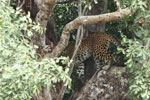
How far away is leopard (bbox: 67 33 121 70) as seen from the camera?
768 centimetres

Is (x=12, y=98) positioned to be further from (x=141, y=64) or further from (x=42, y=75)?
(x=141, y=64)

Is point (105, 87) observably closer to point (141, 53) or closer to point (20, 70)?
point (141, 53)

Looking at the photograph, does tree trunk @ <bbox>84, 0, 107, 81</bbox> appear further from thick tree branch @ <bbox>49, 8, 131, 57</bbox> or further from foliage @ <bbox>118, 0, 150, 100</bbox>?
foliage @ <bbox>118, 0, 150, 100</bbox>

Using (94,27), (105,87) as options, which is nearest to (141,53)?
(105,87)

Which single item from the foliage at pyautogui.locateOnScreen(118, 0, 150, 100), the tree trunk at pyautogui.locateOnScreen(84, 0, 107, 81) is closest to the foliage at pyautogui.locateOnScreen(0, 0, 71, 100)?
the foliage at pyautogui.locateOnScreen(118, 0, 150, 100)

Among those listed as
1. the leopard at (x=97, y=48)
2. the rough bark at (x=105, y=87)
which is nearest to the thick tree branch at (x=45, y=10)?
the rough bark at (x=105, y=87)

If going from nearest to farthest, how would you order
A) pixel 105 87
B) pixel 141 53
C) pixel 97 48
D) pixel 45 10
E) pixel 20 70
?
pixel 20 70, pixel 141 53, pixel 45 10, pixel 105 87, pixel 97 48

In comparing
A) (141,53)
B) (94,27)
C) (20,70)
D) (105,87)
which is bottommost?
(105,87)

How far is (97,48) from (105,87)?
55.1 inches

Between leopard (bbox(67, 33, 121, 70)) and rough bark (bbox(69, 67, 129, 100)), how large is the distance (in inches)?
22.3

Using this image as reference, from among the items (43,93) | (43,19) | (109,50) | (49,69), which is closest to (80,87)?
(109,50)

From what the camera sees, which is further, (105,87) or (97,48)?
(97,48)

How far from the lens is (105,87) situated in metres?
6.70

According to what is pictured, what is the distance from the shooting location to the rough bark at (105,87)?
21.6 ft
